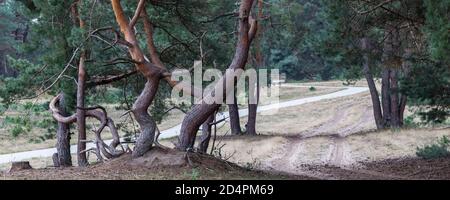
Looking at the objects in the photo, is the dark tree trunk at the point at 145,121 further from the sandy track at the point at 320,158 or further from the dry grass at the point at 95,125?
the dry grass at the point at 95,125

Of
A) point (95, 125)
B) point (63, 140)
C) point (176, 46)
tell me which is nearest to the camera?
point (176, 46)

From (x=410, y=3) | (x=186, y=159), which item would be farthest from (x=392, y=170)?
(x=186, y=159)

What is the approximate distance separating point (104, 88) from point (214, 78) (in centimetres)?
305

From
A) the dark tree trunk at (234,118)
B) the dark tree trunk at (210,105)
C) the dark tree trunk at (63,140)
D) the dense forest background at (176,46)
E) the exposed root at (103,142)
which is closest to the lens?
the dark tree trunk at (210,105)

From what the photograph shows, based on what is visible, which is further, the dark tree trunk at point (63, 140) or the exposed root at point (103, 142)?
the dark tree trunk at point (63, 140)

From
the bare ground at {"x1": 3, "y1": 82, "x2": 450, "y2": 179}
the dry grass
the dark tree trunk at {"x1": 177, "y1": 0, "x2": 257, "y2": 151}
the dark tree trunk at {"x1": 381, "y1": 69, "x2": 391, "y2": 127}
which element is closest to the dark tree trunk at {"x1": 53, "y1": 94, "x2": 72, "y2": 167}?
the dry grass

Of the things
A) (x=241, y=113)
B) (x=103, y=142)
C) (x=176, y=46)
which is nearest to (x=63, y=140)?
(x=176, y=46)

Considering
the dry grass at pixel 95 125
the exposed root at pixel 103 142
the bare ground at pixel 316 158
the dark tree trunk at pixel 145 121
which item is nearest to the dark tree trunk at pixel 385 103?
the bare ground at pixel 316 158

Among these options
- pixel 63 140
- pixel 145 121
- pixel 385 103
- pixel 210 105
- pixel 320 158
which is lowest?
pixel 320 158

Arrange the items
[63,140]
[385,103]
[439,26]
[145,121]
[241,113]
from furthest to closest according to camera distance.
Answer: [241,113]
[385,103]
[63,140]
[145,121]
[439,26]

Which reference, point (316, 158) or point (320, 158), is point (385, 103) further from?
point (316, 158)

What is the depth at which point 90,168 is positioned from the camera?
31.9 feet

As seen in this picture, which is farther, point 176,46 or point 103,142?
point 176,46

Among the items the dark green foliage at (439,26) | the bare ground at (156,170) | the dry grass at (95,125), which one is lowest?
the dry grass at (95,125)
